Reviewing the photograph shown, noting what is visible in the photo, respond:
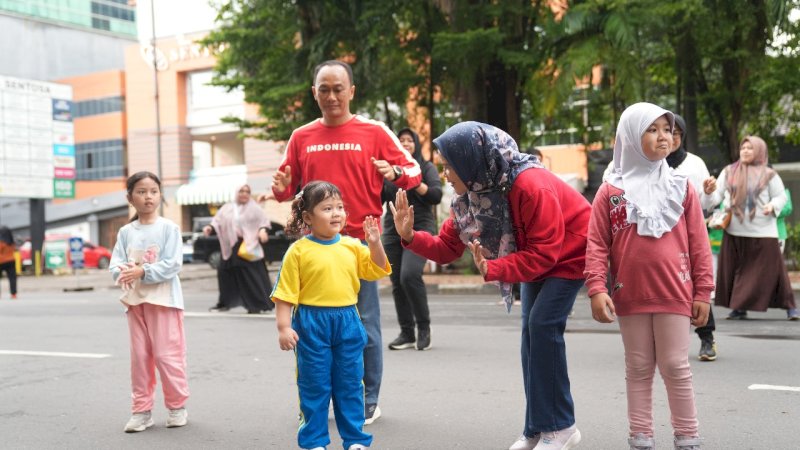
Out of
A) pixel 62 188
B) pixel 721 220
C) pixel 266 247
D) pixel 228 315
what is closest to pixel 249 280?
pixel 228 315

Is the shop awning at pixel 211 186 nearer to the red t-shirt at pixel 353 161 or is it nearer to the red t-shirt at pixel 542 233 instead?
the red t-shirt at pixel 353 161

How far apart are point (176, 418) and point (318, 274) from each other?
1820 mm

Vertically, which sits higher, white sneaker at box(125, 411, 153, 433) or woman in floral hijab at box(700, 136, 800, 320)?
woman in floral hijab at box(700, 136, 800, 320)

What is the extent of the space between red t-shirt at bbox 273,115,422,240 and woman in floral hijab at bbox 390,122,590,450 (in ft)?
2.57

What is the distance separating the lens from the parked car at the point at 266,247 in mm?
28469

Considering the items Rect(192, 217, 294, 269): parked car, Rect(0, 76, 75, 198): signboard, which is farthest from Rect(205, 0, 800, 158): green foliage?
Rect(0, 76, 75, 198): signboard

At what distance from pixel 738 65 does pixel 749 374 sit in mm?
12716

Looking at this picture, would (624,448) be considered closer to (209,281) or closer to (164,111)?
(209,281)

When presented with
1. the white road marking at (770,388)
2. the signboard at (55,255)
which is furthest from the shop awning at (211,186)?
the white road marking at (770,388)

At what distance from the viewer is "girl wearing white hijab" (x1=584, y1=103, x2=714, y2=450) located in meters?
3.87

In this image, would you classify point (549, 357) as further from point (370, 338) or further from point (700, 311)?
point (370, 338)

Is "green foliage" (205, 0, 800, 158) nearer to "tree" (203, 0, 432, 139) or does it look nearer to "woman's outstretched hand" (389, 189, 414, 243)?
"tree" (203, 0, 432, 139)

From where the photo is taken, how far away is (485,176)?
389 centimetres

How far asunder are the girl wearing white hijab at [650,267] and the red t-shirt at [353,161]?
53.7 inches
